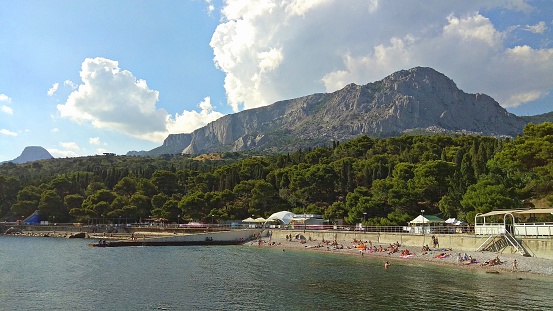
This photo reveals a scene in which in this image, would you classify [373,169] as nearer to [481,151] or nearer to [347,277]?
[481,151]

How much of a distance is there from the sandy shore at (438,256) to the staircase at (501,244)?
2.99 feet

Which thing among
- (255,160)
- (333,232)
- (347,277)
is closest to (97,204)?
(255,160)

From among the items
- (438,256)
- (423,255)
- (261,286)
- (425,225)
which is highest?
(425,225)

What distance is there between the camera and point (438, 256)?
1736 inches

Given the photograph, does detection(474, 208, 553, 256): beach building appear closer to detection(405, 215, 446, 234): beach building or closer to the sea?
the sea

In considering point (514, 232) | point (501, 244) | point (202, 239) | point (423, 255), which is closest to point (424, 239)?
point (423, 255)

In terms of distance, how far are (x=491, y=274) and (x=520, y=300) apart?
33.7 ft

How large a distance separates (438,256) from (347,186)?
51350 millimetres

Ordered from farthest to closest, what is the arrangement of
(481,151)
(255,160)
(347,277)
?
1. (255,160)
2. (481,151)
3. (347,277)

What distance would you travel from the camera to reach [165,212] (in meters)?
94.9

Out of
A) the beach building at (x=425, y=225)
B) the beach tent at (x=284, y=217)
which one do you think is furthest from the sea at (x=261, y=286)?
the beach tent at (x=284, y=217)

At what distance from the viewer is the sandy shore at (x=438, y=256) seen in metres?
36.0

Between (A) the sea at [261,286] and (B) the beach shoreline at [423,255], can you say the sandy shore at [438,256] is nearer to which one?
(B) the beach shoreline at [423,255]

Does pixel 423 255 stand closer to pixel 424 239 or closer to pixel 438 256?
pixel 438 256
